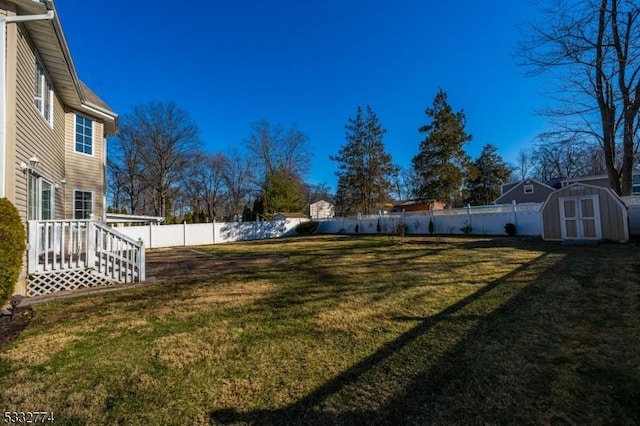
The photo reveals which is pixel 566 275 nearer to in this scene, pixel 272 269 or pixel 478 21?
pixel 272 269

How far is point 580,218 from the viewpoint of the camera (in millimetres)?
11117

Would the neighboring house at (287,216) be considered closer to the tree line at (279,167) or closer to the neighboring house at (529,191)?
the tree line at (279,167)

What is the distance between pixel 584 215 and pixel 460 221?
6888 millimetres

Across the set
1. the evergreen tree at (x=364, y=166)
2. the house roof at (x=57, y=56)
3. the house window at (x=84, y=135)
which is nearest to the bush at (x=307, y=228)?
the evergreen tree at (x=364, y=166)

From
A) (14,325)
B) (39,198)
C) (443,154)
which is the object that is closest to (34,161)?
(39,198)

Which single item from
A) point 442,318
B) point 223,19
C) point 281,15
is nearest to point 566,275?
point 442,318

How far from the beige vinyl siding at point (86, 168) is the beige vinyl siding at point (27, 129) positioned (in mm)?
1572

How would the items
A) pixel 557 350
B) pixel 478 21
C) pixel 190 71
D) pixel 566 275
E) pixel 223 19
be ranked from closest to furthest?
pixel 557 350 < pixel 566 275 < pixel 478 21 < pixel 223 19 < pixel 190 71

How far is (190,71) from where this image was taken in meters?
18.5

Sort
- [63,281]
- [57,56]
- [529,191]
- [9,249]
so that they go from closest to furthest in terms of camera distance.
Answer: [9,249] < [63,281] < [57,56] < [529,191]

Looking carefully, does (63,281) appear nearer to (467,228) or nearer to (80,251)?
(80,251)

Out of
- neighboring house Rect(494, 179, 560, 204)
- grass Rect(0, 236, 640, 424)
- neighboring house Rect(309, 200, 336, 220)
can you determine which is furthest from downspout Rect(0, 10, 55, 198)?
neighboring house Rect(309, 200, 336, 220)

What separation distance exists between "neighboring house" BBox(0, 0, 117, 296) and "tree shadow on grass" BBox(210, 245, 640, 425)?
5898 mm

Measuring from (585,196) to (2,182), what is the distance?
A: 1554cm
